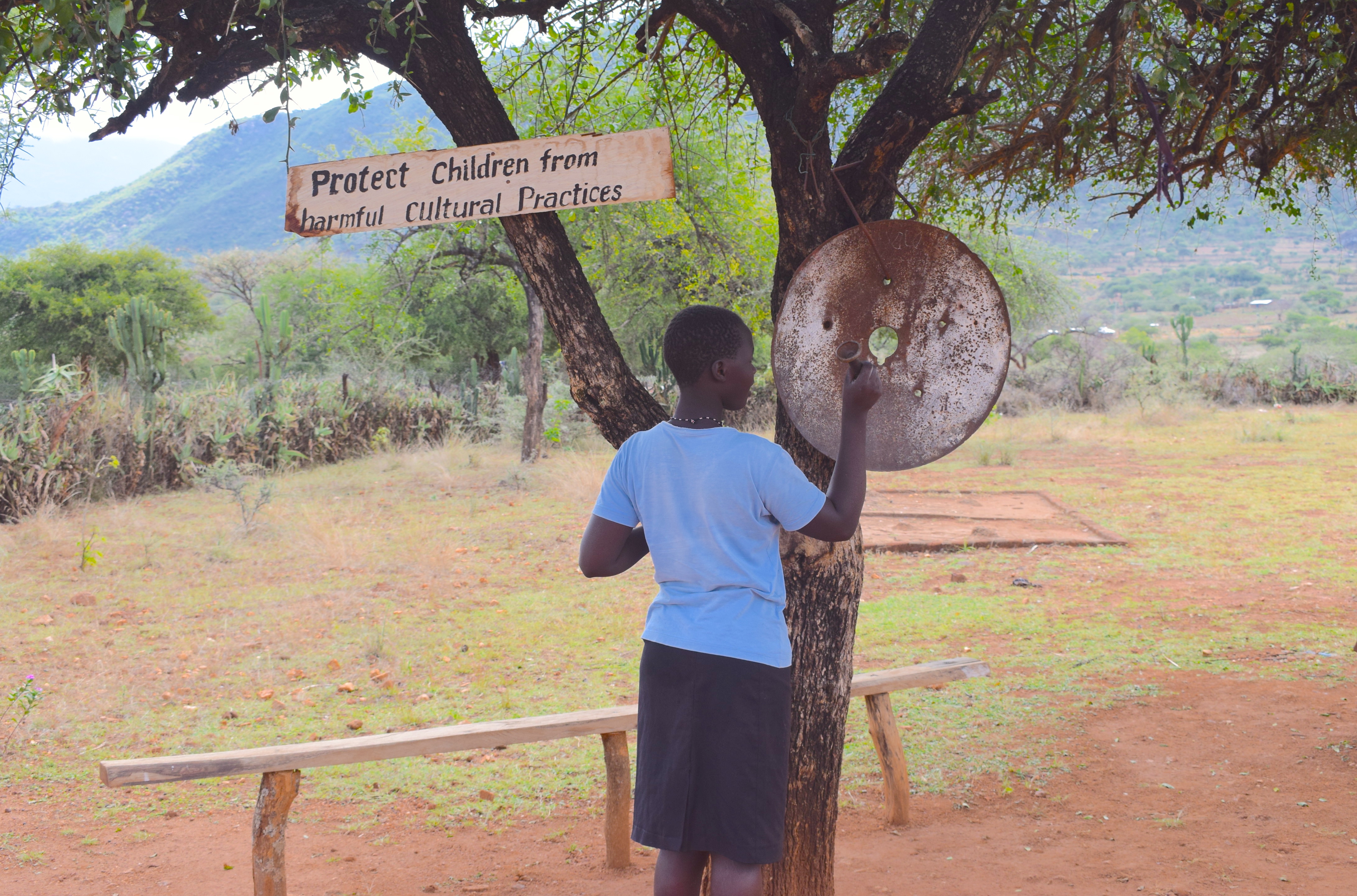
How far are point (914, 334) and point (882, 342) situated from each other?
19 cm

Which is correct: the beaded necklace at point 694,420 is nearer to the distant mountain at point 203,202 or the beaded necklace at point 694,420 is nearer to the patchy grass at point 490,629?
the patchy grass at point 490,629

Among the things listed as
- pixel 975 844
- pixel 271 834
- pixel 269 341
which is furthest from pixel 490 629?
pixel 269 341

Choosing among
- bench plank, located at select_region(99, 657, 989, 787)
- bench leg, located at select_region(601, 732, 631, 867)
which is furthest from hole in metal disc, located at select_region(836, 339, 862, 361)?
bench leg, located at select_region(601, 732, 631, 867)

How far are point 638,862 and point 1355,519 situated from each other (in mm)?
9599

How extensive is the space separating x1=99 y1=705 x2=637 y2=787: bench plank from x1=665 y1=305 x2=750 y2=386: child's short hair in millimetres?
1827

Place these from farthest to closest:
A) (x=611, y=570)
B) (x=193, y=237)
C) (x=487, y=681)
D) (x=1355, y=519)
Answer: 1. (x=193, y=237)
2. (x=1355, y=519)
3. (x=487, y=681)
4. (x=611, y=570)

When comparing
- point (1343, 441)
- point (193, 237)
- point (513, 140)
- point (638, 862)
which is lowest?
point (638, 862)

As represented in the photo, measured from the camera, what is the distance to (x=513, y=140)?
2.58 metres

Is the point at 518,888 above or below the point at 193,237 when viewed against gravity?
below

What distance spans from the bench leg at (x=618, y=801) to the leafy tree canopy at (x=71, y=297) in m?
24.3

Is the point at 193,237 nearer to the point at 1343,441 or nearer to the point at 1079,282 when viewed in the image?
the point at 1079,282

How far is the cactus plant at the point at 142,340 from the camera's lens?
1541cm

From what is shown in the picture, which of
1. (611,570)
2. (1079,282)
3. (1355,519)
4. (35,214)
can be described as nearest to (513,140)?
(611,570)

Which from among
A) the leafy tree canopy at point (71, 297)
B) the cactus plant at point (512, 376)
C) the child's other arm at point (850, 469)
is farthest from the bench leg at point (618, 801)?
the leafy tree canopy at point (71, 297)
